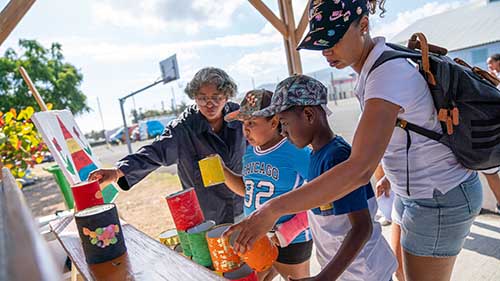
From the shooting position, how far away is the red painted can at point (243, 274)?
918 mm

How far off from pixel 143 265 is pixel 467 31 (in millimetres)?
10222

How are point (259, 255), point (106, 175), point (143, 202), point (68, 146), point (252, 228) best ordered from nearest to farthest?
point (252, 228)
point (259, 255)
point (106, 175)
point (68, 146)
point (143, 202)

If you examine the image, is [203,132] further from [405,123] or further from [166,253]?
[405,123]

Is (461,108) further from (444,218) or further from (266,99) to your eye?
(266,99)

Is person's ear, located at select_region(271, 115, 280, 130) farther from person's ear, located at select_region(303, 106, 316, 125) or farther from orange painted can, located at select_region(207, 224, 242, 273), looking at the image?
Answer: orange painted can, located at select_region(207, 224, 242, 273)

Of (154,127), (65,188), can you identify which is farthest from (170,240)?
(154,127)

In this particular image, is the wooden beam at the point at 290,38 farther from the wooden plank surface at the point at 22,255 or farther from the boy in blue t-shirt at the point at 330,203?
the wooden plank surface at the point at 22,255

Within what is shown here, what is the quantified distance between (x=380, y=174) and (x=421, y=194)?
692mm

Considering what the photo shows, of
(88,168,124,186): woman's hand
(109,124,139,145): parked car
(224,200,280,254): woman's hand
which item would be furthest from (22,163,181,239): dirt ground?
(109,124,139,145): parked car

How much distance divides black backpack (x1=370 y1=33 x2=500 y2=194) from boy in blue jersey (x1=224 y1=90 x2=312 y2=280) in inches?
19.1

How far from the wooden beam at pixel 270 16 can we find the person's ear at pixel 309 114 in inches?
72.9

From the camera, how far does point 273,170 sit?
1390 millimetres

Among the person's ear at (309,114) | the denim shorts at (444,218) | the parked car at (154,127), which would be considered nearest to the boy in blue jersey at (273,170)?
the person's ear at (309,114)

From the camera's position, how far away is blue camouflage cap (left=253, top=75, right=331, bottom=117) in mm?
1097
